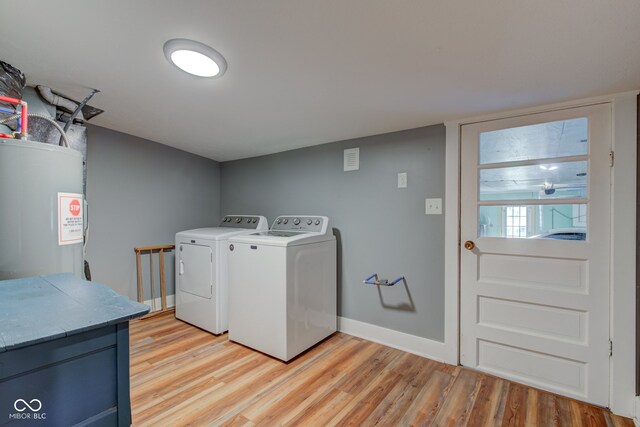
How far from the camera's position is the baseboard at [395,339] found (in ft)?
7.09

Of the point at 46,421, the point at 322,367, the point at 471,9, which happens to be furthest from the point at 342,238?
the point at 46,421

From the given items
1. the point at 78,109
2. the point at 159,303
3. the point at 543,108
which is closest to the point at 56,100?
the point at 78,109

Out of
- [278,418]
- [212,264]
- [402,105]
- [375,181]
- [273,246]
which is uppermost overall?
[402,105]

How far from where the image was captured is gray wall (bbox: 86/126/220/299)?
264 centimetres

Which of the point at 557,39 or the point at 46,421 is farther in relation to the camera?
the point at 557,39

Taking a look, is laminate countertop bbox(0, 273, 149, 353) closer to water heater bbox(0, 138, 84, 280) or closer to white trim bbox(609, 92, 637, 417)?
water heater bbox(0, 138, 84, 280)

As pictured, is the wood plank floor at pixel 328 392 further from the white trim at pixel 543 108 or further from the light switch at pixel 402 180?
the white trim at pixel 543 108

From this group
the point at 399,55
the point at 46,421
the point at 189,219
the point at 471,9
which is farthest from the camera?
the point at 189,219

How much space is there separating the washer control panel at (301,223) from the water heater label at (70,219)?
5.19 feet

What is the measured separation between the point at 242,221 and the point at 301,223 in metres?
0.83

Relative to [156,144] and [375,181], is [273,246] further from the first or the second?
[156,144]

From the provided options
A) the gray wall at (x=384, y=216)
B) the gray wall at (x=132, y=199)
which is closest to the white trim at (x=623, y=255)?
the gray wall at (x=384, y=216)

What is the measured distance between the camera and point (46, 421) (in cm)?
58

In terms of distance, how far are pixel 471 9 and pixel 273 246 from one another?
5.65ft
